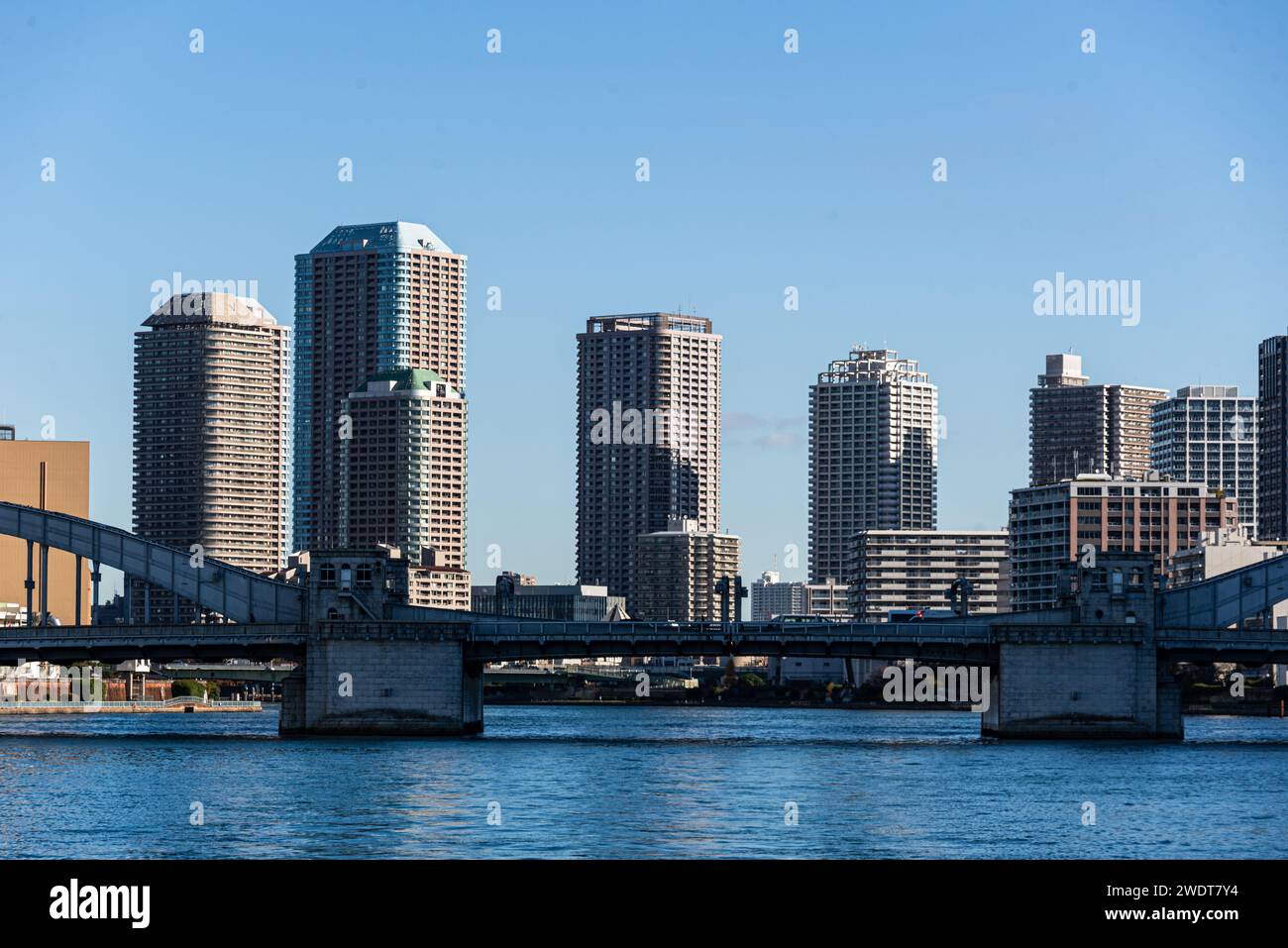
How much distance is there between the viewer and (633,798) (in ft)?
275

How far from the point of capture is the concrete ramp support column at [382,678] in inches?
5108

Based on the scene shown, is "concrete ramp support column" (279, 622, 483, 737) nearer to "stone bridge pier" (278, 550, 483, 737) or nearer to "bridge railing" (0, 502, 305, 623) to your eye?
"stone bridge pier" (278, 550, 483, 737)

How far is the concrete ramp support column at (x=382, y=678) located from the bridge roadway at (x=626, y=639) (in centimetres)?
18

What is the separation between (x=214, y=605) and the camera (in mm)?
139000

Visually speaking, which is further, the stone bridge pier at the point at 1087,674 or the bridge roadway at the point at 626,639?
the bridge roadway at the point at 626,639

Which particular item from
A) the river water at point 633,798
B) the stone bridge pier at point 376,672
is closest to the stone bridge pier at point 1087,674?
the river water at point 633,798

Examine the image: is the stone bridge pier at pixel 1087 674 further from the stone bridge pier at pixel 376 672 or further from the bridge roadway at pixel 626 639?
the stone bridge pier at pixel 376 672

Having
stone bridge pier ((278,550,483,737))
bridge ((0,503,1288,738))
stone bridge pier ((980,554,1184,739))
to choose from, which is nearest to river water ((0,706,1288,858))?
stone bridge pier ((980,554,1184,739))

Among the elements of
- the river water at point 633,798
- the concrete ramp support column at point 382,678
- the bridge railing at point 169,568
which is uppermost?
the bridge railing at point 169,568

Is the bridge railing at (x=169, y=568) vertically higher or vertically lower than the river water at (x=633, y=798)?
higher

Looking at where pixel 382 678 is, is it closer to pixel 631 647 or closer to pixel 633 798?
pixel 631 647

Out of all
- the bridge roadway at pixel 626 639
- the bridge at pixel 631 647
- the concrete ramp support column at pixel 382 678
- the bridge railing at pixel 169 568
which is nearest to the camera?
the concrete ramp support column at pixel 382 678
